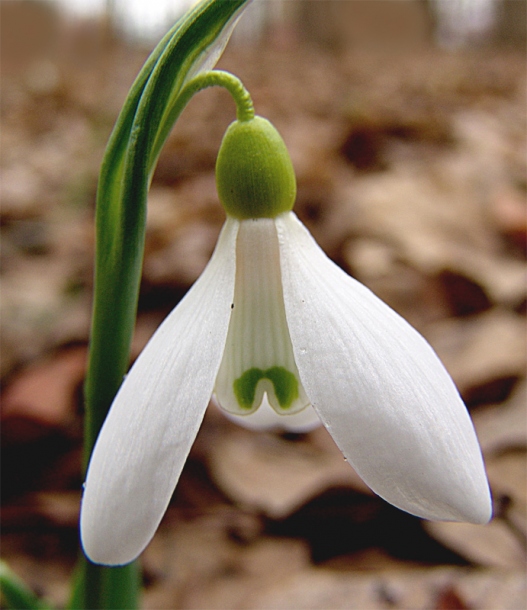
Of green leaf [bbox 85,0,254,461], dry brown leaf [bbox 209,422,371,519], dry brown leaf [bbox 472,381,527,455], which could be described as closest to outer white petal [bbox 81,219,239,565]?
green leaf [bbox 85,0,254,461]

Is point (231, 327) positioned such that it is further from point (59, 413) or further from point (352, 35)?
point (352, 35)

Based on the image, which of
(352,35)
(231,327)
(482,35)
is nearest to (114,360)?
(231,327)

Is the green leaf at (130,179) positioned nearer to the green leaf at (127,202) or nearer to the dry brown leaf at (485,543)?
the green leaf at (127,202)

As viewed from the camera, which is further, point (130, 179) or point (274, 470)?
point (274, 470)

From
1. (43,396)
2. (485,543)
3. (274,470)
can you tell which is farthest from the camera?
(43,396)

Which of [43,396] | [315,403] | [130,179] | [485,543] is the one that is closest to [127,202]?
[130,179]

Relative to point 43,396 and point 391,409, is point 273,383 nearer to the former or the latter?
point 391,409
